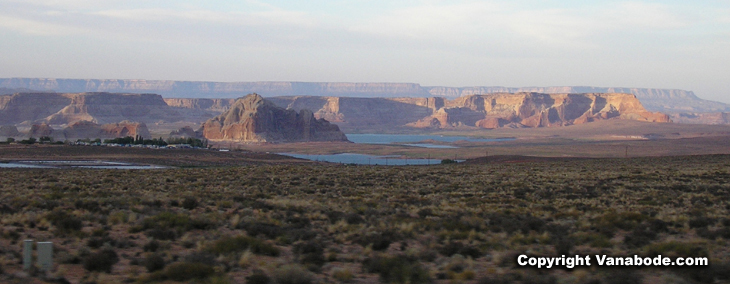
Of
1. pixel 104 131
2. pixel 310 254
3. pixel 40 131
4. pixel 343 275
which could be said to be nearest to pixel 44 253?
pixel 310 254

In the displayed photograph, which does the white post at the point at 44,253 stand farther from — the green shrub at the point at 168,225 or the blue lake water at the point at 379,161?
the blue lake water at the point at 379,161

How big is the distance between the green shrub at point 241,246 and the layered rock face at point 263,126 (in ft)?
464

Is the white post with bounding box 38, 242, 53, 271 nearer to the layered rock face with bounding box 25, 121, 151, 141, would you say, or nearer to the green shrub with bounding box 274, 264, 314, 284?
the green shrub with bounding box 274, 264, 314, 284

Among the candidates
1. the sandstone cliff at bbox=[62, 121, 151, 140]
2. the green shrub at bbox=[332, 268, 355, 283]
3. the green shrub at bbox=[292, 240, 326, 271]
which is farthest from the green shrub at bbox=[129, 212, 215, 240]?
the sandstone cliff at bbox=[62, 121, 151, 140]

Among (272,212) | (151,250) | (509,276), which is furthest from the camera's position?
(272,212)

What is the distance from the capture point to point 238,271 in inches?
420

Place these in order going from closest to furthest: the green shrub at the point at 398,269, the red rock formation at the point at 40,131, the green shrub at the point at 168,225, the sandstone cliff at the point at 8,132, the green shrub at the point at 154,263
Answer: the green shrub at the point at 398,269 → the green shrub at the point at 154,263 → the green shrub at the point at 168,225 → the red rock formation at the point at 40,131 → the sandstone cliff at the point at 8,132

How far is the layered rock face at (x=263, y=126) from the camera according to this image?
6201 inches

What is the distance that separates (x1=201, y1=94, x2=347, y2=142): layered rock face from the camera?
517ft

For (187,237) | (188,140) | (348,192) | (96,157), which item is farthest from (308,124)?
(187,237)

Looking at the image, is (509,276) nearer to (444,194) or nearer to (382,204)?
(382,204)

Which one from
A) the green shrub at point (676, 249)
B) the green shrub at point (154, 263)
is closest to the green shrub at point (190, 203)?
the green shrub at point (154, 263)

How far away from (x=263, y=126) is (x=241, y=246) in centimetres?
14977

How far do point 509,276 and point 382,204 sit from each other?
34.4 ft
